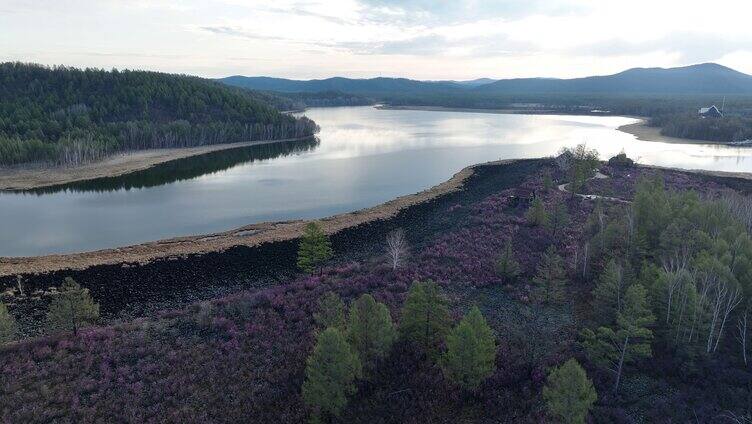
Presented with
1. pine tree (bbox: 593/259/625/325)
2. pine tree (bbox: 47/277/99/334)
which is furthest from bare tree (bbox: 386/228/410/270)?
pine tree (bbox: 47/277/99/334)

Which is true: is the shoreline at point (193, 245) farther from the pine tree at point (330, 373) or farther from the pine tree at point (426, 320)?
the pine tree at point (330, 373)

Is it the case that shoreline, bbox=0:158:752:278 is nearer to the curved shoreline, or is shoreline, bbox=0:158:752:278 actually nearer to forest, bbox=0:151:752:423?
the curved shoreline

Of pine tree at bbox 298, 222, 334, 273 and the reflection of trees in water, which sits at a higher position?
pine tree at bbox 298, 222, 334, 273

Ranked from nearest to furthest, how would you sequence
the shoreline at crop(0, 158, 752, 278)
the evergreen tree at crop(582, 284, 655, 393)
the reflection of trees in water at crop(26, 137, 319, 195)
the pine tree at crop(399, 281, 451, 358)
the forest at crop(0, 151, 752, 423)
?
the forest at crop(0, 151, 752, 423) → the evergreen tree at crop(582, 284, 655, 393) → the pine tree at crop(399, 281, 451, 358) → the shoreline at crop(0, 158, 752, 278) → the reflection of trees in water at crop(26, 137, 319, 195)

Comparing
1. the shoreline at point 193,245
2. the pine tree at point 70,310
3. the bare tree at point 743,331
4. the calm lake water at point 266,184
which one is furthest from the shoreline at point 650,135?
the pine tree at point 70,310

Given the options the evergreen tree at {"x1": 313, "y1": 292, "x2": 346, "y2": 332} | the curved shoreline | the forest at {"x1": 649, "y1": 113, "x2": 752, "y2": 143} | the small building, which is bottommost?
the curved shoreline

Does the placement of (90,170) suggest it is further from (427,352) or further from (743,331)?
(743,331)

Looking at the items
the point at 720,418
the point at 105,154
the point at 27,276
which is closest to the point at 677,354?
the point at 720,418
